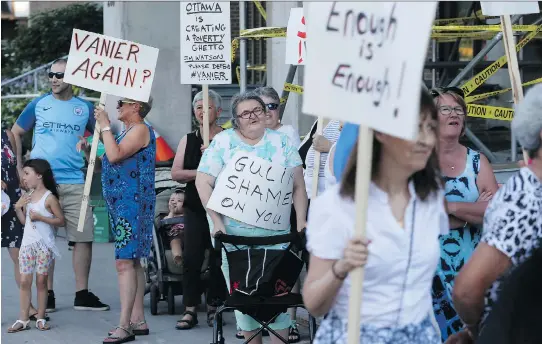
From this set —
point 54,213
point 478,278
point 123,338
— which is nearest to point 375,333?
point 478,278

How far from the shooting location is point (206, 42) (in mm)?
9469

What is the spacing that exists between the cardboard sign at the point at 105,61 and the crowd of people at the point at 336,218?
14.3 inches

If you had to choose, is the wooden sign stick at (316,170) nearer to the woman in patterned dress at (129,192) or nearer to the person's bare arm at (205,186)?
the person's bare arm at (205,186)

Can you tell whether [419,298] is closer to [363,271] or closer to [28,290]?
[363,271]

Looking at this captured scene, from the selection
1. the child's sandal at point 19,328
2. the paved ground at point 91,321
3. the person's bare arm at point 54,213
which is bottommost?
the paved ground at point 91,321

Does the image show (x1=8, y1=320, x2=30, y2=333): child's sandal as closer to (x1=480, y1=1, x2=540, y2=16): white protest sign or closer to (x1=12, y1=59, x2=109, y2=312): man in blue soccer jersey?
(x1=12, y1=59, x2=109, y2=312): man in blue soccer jersey

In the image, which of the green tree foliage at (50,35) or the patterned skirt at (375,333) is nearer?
the patterned skirt at (375,333)

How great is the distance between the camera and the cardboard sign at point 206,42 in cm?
939

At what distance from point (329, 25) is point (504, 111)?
502 cm

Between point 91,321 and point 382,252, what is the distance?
20.3 ft

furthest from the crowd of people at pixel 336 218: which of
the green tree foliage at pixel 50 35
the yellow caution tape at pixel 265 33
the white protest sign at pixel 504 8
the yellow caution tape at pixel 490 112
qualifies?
the green tree foliage at pixel 50 35

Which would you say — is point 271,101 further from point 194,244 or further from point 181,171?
point 194,244

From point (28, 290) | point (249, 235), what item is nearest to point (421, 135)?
point (249, 235)

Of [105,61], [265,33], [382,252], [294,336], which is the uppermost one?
[265,33]
